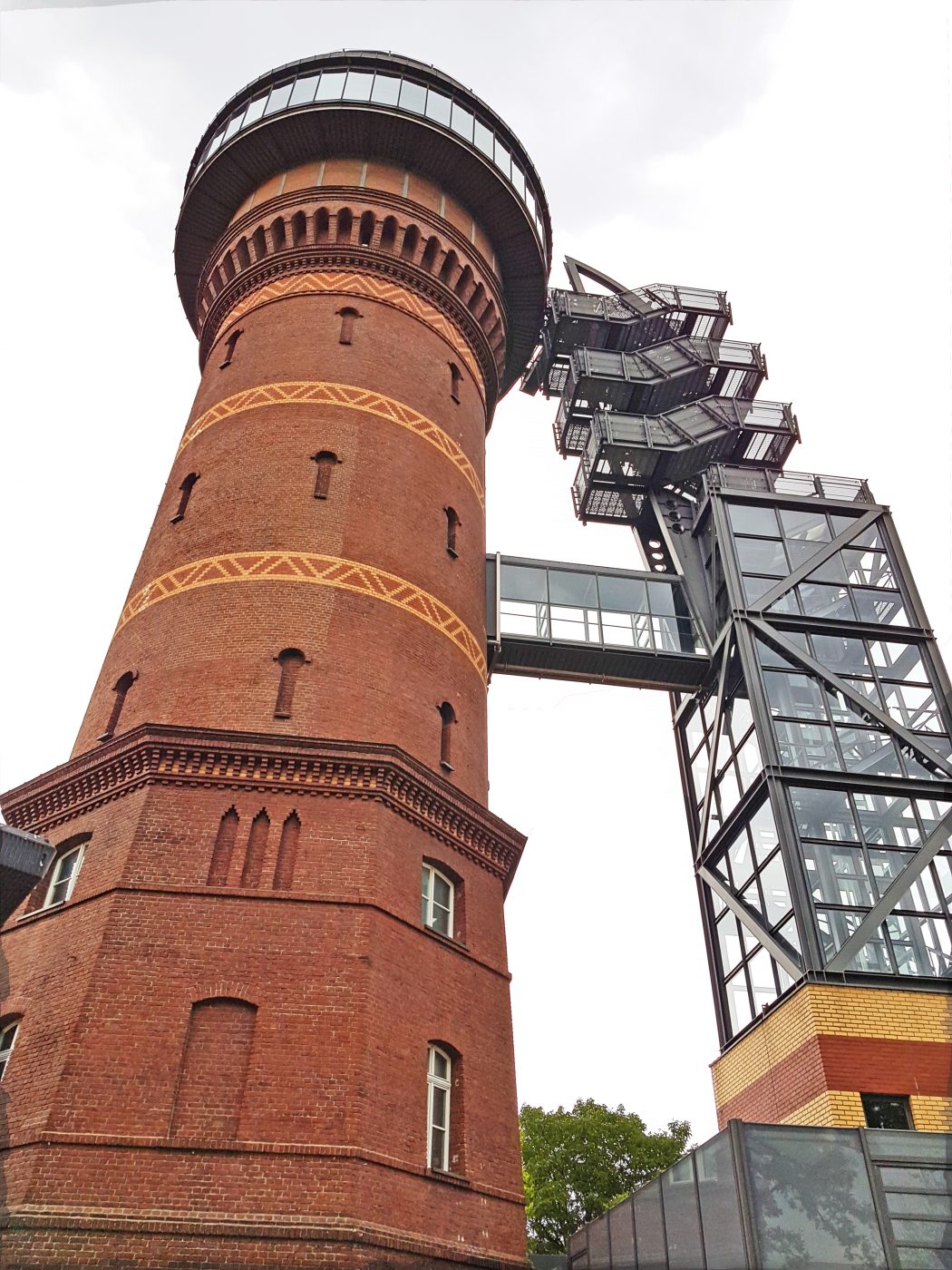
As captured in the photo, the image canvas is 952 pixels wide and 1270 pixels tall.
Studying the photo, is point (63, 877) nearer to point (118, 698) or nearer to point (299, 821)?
point (118, 698)

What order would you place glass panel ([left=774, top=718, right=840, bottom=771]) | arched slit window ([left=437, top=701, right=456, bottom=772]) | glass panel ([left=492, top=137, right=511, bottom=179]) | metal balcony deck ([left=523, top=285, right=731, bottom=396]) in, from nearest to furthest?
arched slit window ([left=437, top=701, right=456, bottom=772]) → glass panel ([left=774, top=718, right=840, bottom=771]) → glass panel ([left=492, top=137, right=511, bottom=179]) → metal balcony deck ([left=523, top=285, right=731, bottom=396])

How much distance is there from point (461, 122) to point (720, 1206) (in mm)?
23936

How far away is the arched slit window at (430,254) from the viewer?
24812mm

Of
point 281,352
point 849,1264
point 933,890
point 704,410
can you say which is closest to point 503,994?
point 849,1264

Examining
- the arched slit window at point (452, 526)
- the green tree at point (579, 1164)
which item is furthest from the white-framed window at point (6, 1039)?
the green tree at point (579, 1164)

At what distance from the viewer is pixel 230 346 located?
23953 mm

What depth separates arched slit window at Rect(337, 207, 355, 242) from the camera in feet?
80.5

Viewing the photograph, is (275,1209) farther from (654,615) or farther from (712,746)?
(654,615)

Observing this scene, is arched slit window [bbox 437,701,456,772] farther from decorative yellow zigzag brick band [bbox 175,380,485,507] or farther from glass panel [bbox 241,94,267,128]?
glass panel [bbox 241,94,267,128]

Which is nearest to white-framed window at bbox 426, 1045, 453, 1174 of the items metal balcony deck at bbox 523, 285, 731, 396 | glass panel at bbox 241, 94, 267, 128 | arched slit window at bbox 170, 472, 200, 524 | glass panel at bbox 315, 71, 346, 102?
arched slit window at bbox 170, 472, 200, 524

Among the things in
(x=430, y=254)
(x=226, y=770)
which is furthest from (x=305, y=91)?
(x=226, y=770)

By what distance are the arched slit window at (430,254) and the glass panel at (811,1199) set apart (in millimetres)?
19365

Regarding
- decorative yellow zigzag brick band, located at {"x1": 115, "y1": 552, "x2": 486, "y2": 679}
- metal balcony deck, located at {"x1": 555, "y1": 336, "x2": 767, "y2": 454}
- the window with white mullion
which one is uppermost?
metal balcony deck, located at {"x1": 555, "y1": 336, "x2": 767, "y2": 454}

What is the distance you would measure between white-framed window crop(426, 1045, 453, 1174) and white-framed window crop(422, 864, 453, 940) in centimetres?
176
